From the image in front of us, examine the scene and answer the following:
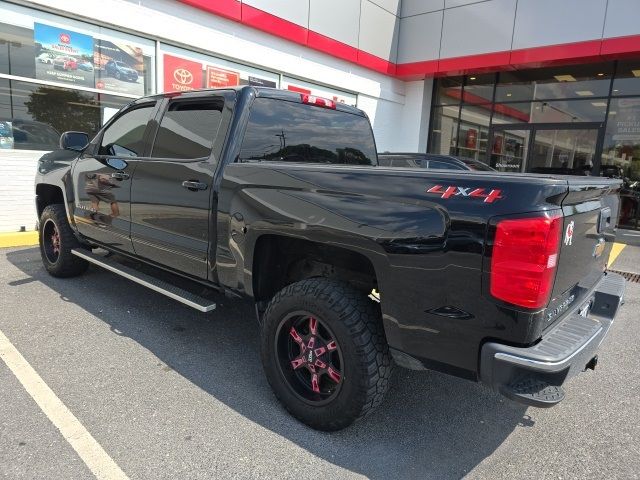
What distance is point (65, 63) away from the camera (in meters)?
7.48

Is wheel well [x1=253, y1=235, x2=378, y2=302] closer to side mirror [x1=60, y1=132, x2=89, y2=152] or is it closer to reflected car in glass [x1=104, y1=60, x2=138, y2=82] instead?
side mirror [x1=60, y1=132, x2=89, y2=152]

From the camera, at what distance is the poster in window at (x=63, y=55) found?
7.18m

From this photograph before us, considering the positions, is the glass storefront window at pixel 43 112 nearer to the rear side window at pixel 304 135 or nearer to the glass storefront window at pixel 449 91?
the rear side window at pixel 304 135

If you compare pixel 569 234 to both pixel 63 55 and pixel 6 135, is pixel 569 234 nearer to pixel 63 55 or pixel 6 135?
pixel 6 135

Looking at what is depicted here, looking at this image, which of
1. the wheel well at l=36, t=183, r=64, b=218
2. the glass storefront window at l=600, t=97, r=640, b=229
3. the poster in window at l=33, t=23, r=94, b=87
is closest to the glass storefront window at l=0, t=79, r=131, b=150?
the poster in window at l=33, t=23, r=94, b=87

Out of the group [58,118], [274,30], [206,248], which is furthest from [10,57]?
[206,248]

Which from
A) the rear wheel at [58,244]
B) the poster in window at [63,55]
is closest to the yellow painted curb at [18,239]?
the rear wheel at [58,244]

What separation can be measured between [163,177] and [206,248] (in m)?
0.71

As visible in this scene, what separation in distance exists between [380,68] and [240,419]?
12385 millimetres

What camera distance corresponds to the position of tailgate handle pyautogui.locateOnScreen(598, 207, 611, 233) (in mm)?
2736

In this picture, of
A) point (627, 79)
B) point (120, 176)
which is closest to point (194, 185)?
point (120, 176)

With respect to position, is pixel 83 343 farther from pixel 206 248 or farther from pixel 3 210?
pixel 3 210

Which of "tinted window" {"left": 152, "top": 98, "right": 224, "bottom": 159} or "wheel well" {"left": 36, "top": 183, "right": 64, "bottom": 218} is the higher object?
"tinted window" {"left": 152, "top": 98, "right": 224, "bottom": 159}

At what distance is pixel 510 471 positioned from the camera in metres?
2.40
